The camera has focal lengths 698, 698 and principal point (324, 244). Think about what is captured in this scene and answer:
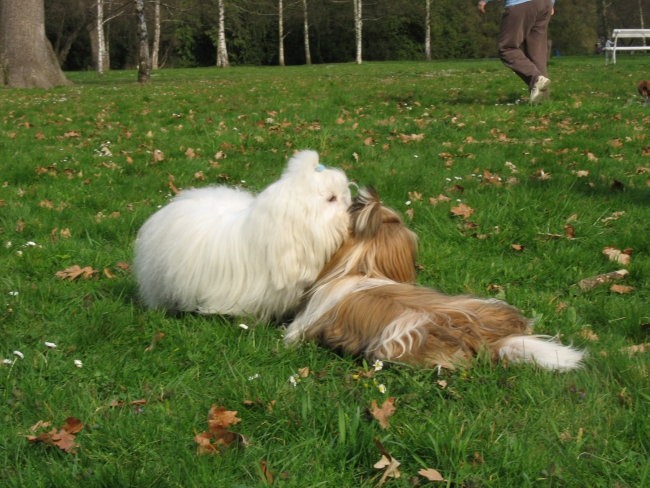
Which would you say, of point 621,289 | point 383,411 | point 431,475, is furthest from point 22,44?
point 431,475

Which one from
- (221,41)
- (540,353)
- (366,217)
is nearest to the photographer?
(540,353)

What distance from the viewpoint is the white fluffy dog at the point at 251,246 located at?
3.91 m

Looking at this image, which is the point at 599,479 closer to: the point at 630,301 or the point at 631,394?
the point at 631,394

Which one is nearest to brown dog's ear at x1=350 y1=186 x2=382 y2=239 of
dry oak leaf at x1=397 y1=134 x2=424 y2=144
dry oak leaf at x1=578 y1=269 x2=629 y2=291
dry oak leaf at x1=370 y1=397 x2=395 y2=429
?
dry oak leaf at x1=370 y1=397 x2=395 y2=429

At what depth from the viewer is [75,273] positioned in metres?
5.40

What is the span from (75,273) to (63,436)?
2585 millimetres

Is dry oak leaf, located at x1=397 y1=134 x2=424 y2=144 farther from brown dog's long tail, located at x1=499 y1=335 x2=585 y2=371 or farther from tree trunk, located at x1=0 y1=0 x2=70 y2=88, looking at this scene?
tree trunk, located at x1=0 y1=0 x2=70 y2=88

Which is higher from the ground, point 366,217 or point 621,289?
point 366,217

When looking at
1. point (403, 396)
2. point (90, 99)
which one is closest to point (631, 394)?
point (403, 396)

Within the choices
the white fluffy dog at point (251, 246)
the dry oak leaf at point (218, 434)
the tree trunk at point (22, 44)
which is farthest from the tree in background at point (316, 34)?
the dry oak leaf at point (218, 434)

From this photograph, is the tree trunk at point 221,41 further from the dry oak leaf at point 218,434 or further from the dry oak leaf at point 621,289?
the dry oak leaf at point 218,434

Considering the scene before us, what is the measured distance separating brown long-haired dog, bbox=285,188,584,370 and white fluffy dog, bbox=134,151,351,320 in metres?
0.13

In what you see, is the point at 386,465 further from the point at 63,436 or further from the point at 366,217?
the point at 366,217

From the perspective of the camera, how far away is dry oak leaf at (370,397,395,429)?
3.01m
